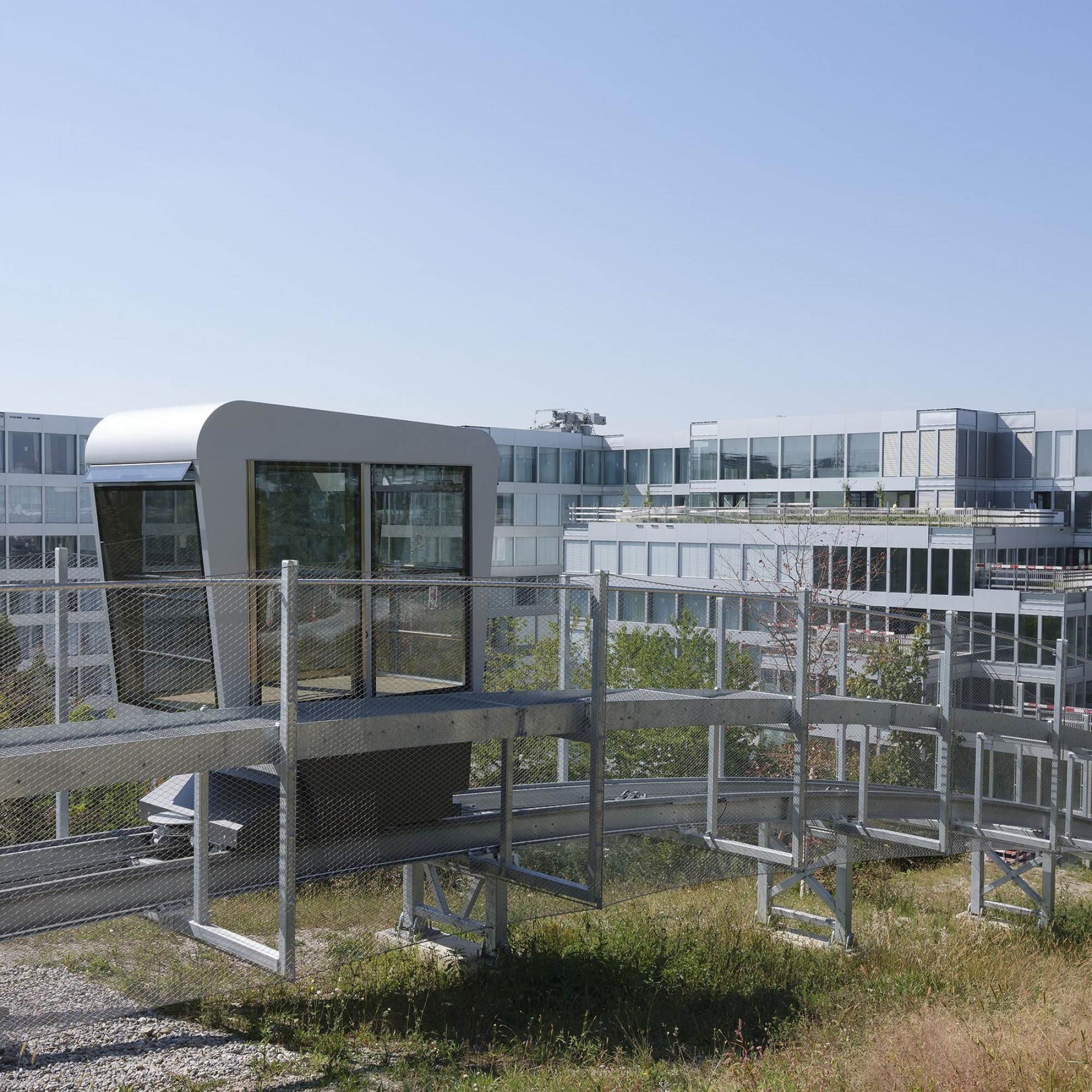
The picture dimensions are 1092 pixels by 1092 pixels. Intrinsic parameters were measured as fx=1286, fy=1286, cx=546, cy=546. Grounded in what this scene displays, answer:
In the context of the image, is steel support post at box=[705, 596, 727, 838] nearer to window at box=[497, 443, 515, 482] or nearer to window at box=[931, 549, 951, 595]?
window at box=[931, 549, 951, 595]

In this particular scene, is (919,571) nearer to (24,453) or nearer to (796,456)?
(796,456)

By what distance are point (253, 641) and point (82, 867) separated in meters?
2.01

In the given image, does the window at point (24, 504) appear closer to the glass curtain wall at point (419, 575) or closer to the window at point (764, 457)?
the window at point (764, 457)

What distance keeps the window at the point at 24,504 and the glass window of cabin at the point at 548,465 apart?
A: 71.3 ft

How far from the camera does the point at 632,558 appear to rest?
45.6 metres

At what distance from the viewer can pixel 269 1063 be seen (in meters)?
9.03

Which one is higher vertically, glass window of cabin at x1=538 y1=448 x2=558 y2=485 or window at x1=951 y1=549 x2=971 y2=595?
glass window of cabin at x1=538 y1=448 x2=558 y2=485

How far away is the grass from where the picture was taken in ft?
28.7

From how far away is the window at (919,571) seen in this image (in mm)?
39312

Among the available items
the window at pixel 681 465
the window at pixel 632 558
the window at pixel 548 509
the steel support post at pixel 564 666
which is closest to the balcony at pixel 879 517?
the window at pixel 632 558

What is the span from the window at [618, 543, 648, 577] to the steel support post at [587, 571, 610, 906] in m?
34.8

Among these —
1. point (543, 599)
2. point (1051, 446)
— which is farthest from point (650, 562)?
point (1051, 446)

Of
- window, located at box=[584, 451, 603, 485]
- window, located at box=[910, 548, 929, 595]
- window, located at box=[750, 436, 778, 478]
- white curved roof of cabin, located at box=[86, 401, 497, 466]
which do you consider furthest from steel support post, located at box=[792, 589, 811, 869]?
window, located at box=[584, 451, 603, 485]

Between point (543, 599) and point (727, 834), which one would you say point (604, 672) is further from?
point (543, 599)
